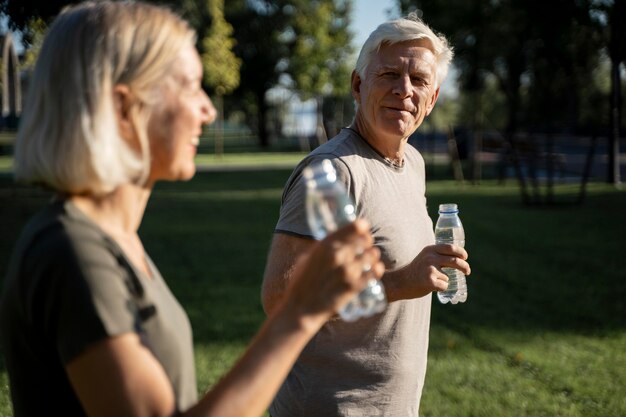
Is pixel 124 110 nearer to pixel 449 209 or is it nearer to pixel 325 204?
pixel 325 204

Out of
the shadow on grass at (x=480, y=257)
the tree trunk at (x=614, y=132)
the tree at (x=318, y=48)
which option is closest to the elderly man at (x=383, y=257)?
the shadow on grass at (x=480, y=257)

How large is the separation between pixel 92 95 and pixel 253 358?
0.61m

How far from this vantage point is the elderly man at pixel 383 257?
2.86 metres

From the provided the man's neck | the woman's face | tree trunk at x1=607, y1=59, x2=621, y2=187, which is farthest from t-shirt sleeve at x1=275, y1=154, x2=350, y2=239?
tree trunk at x1=607, y1=59, x2=621, y2=187

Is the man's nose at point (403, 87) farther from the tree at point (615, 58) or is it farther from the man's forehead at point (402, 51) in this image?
the tree at point (615, 58)

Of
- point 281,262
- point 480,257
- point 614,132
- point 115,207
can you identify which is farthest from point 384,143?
point 614,132

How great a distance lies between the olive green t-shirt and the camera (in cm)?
156

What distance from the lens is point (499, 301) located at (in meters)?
8.81

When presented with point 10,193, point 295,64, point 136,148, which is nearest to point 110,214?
point 136,148

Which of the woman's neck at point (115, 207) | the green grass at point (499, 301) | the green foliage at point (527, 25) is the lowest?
the green grass at point (499, 301)

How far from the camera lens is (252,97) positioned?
68438 millimetres

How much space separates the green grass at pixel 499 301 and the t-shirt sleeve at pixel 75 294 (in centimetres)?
432

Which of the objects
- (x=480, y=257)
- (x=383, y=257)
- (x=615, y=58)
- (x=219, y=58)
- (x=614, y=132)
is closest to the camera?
(x=383, y=257)

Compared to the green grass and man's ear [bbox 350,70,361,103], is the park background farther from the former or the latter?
man's ear [bbox 350,70,361,103]
